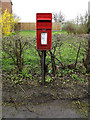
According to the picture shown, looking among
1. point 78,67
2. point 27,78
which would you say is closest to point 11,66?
point 27,78

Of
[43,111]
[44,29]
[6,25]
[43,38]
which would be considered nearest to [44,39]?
[43,38]

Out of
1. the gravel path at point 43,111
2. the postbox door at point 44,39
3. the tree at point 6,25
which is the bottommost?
the gravel path at point 43,111

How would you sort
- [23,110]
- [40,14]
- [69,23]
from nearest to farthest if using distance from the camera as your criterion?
[23,110] < [40,14] < [69,23]

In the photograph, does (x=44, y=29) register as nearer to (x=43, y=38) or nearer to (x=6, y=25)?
(x=43, y=38)

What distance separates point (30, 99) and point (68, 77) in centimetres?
133

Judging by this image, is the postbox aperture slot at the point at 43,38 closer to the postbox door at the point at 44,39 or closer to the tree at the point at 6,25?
the postbox door at the point at 44,39

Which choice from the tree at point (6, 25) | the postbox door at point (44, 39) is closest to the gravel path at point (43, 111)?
the postbox door at point (44, 39)

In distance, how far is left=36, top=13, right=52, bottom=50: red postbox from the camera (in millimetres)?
2449

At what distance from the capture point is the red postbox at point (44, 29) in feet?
8.04

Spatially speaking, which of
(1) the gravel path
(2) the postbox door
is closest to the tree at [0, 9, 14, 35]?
(2) the postbox door

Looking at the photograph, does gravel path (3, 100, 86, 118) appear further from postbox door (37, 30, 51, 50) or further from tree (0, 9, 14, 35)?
tree (0, 9, 14, 35)

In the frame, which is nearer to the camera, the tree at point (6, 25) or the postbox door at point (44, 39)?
the postbox door at point (44, 39)

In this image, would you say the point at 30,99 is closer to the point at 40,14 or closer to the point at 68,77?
the point at 68,77

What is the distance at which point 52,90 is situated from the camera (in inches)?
111
